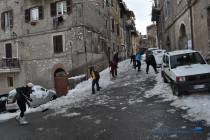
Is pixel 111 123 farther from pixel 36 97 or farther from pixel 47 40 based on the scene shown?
pixel 47 40

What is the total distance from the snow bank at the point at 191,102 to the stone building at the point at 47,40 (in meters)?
10.9

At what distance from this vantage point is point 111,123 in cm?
1149

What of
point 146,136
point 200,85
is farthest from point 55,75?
point 146,136

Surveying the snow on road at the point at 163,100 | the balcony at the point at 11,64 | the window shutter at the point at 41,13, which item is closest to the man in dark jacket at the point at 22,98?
the snow on road at the point at 163,100

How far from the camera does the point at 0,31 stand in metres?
32.8

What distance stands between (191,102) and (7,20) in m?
23.8

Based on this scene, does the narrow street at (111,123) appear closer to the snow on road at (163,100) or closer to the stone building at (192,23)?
the snow on road at (163,100)

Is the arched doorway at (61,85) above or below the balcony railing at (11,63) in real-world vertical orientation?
below

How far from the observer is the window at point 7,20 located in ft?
106

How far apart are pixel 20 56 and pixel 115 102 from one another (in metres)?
17.9

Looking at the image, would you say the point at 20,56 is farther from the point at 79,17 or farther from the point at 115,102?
the point at 115,102

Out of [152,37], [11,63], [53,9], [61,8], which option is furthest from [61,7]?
[152,37]

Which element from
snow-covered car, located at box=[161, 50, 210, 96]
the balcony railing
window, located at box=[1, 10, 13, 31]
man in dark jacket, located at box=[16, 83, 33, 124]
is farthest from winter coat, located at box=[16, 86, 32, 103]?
window, located at box=[1, 10, 13, 31]

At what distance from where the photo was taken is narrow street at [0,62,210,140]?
9.78 metres
